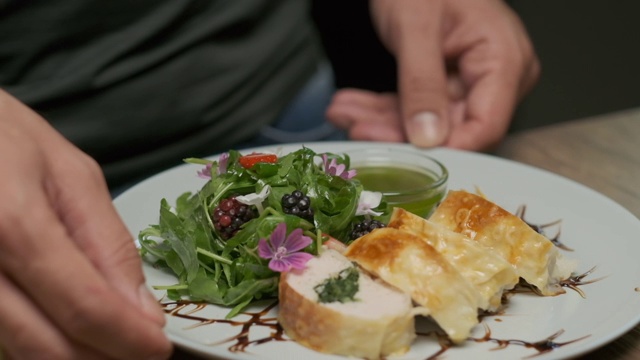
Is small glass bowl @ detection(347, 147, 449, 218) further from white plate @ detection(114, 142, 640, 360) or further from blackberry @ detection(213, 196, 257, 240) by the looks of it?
blackberry @ detection(213, 196, 257, 240)

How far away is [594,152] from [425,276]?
1.20 meters

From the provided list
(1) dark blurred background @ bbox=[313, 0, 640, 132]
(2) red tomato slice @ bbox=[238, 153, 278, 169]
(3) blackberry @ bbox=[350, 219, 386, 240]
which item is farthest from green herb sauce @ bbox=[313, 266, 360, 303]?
(1) dark blurred background @ bbox=[313, 0, 640, 132]

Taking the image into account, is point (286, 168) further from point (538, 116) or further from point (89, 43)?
point (538, 116)

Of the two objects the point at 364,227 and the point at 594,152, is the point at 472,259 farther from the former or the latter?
the point at 594,152

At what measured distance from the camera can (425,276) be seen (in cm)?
143

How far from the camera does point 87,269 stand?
3.53 feet

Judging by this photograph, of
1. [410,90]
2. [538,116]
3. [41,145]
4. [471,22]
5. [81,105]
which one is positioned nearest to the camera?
[41,145]


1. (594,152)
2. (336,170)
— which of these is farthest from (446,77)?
(336,170)

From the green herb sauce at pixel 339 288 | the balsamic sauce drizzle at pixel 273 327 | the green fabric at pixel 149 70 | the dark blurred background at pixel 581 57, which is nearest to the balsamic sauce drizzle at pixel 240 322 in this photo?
the balsamic sauce drizzle at pixel 273 327

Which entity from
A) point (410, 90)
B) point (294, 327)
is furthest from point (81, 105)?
point (294, 327)

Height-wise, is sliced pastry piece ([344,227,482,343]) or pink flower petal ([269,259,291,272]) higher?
pink flower petal ([269,259,291,272])

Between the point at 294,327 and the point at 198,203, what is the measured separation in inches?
18.9

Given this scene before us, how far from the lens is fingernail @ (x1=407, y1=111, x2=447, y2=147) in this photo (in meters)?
2.33

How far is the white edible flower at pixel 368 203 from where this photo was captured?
1.72m
